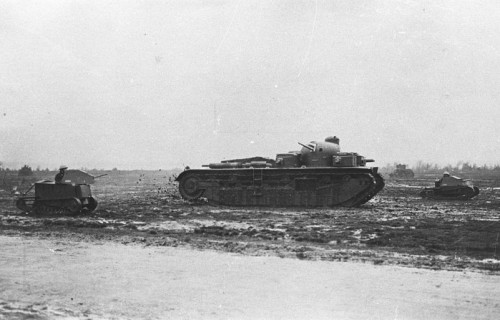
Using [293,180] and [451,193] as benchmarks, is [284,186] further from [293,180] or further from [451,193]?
[451,193]

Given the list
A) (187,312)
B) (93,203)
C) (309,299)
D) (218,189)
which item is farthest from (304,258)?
(218,189)

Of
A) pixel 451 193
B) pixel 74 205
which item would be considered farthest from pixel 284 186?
pixel 451 193

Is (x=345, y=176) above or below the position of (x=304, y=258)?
above

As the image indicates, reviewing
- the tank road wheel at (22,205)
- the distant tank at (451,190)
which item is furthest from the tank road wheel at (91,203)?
the distant tank at (451,190)

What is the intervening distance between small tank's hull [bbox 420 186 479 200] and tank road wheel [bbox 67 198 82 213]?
51.8ft

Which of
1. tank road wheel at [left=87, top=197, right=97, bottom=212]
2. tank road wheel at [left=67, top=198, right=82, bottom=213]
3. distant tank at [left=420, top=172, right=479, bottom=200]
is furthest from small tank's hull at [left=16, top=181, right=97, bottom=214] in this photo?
distant tank at [left=420, top=172, right=479, bottom=200]

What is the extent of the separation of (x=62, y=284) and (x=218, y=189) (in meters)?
14.2

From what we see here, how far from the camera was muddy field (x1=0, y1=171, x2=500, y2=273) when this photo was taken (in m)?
8.73

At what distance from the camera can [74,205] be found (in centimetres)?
1600

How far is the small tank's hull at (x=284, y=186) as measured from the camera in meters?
19.1

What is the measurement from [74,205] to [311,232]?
27.3 feet

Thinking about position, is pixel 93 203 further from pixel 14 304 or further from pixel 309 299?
pixel 309 299

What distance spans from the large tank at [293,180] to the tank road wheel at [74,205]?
5.89 meters

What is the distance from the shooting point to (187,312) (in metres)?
5.43
